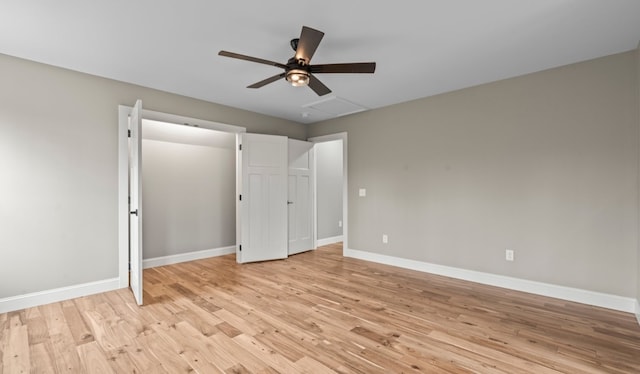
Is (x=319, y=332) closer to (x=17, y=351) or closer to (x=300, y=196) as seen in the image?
(x=17, y=351)

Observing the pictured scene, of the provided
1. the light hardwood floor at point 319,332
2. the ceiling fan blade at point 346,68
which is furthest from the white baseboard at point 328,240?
the ceiling fan blade at point 346,68

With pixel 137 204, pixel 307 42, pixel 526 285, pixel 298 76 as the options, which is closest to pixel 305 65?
pixel 298 76

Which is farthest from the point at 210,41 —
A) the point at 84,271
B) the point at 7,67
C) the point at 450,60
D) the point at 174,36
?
the point at 84,271

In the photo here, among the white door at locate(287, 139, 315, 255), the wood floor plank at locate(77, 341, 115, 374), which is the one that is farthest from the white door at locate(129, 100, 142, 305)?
the white door at locate(287, 139, 315, 255)

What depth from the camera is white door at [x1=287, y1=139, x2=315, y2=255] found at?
5.27 meters

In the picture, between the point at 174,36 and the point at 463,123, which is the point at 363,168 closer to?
the point at 463,123

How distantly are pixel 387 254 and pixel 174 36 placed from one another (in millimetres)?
3992

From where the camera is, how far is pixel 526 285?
3291mm

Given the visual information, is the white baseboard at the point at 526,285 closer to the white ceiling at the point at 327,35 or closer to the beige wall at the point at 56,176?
the white ceiling at the point at 327,35

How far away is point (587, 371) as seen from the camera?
1.86 metres

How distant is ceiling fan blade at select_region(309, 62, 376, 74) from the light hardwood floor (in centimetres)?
217

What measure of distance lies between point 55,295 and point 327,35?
3.87 meters

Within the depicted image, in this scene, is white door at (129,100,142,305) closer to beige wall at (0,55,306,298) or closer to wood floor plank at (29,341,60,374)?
beige wall at (0,55,306,298)

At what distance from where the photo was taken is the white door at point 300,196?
5.27 meters
